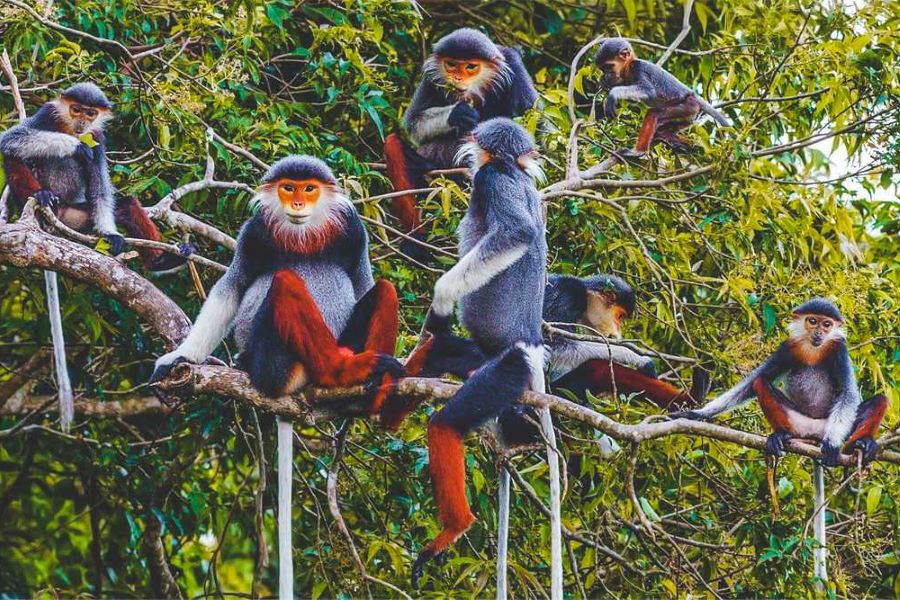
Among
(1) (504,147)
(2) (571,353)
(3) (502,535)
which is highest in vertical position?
(1) (504,147)

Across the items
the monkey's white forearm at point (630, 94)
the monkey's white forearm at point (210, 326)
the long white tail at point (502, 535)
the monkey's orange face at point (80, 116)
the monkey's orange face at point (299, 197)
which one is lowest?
the long white tail at point (502, 535)

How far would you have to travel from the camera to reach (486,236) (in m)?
4.05

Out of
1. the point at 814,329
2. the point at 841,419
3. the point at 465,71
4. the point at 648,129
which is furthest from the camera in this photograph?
the point at 465,71

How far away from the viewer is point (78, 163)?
5.01 metres

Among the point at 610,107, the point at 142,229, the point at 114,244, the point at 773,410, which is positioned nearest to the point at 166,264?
the point at 142,229

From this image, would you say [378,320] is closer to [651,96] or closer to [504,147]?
[504,147]

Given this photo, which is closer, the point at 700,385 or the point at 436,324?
the point at 436,324

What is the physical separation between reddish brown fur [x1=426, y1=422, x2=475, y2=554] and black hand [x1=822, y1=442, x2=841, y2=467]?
1.35m

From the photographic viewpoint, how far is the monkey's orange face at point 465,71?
5613 mm

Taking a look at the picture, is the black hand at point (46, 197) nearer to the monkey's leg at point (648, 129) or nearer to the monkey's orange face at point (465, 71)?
the monkey's orange face at point (465, 71)

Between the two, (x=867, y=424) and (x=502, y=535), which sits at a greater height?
(x=867, y=424)

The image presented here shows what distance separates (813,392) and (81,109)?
3152mm

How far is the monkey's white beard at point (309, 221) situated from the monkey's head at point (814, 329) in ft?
6.03

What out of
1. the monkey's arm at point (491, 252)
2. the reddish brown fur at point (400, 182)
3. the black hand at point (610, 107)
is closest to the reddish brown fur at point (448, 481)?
the monkey's arm at point (491, 252)
